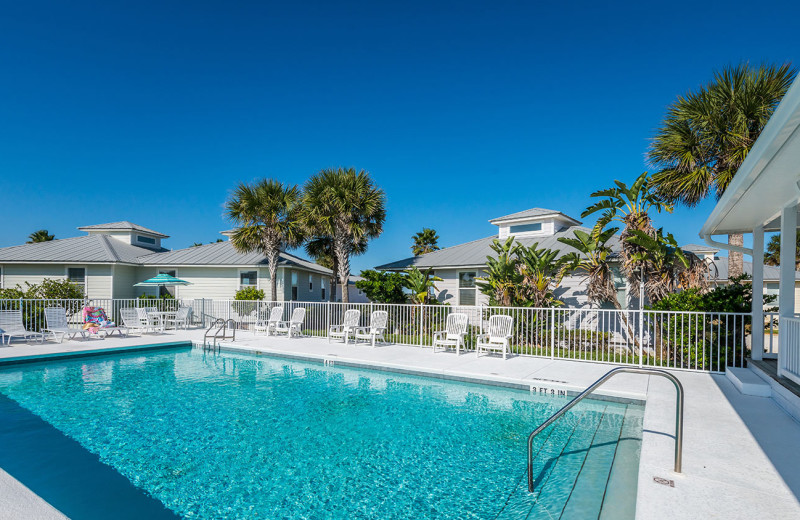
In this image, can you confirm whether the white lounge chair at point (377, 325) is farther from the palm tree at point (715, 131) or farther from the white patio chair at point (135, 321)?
the palm tree at point (715, 131)

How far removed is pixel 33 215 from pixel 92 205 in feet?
13.7

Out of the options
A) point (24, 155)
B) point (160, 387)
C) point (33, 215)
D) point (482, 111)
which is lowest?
point (160, 387)

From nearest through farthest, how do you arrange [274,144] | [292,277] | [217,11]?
[217,11]
[292,277]
[274,144]

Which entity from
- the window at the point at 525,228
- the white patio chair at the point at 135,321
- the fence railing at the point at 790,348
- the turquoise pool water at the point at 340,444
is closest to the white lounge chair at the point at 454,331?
the turquoise pool water at the point at 340,444

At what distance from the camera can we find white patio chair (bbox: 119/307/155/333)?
15.9 meters

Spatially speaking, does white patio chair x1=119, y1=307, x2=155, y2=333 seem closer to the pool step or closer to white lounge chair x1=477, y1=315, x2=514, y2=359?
white lounge chair x1=477, y1=315, x2=514, y2=359

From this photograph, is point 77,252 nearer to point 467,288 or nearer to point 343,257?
point 343,257

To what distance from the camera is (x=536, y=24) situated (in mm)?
16016

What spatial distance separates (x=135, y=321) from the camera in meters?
A: 16.1

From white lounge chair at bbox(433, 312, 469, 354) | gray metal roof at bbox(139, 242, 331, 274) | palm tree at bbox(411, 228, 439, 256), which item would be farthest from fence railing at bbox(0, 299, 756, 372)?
palm tree at bbox(411, 228, 439, 256)

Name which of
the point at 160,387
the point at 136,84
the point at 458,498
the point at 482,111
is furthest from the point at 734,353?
the point at 136,84

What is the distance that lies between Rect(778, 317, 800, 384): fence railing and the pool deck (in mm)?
523

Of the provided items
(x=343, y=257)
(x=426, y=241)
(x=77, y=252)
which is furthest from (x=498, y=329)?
(x=426, y=241)

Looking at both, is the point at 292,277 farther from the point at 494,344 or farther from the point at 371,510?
the point at 371,510
